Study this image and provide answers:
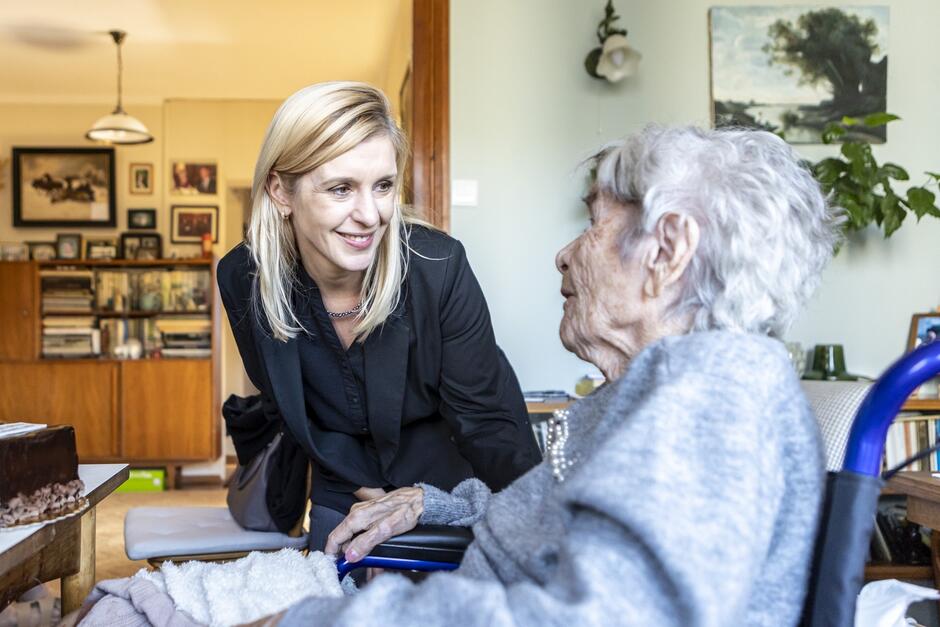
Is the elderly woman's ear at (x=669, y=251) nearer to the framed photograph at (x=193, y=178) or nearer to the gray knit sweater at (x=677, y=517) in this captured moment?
the gray knit sweater at (x=677, y=517)

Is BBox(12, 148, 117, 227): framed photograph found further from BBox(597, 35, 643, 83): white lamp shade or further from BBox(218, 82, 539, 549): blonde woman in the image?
BBox(218, 82, 539, 549): blonde woman

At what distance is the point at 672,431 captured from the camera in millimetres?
792

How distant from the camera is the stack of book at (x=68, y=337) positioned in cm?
647

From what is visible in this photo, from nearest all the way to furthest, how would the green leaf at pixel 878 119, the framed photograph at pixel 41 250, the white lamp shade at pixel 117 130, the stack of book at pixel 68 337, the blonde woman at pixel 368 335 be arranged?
the blonde woman at pixel 368 335 < the green leaf at pixel 878 119 < the white lamp shade at pixel 117 130 < the stack of book at pixel 68 337 < the framed photograph at pixel 41 250

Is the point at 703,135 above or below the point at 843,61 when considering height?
below

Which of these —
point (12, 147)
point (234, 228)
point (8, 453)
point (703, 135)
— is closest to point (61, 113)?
point (12, 147)

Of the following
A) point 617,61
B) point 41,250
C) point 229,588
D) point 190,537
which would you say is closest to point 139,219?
point 41,250

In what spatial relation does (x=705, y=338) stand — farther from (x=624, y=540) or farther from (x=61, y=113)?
(x=61, y=113)

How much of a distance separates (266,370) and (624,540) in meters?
1.18

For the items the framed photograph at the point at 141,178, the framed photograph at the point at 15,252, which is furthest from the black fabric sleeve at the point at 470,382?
the framed photograph at the point at 15,252

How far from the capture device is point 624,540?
2.47 feet

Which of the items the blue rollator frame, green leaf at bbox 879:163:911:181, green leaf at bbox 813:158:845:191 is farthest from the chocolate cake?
green leaf at bbox 879:163:911:181

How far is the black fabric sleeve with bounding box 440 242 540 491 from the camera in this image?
1.81 meters

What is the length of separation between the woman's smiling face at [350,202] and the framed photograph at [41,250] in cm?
628
